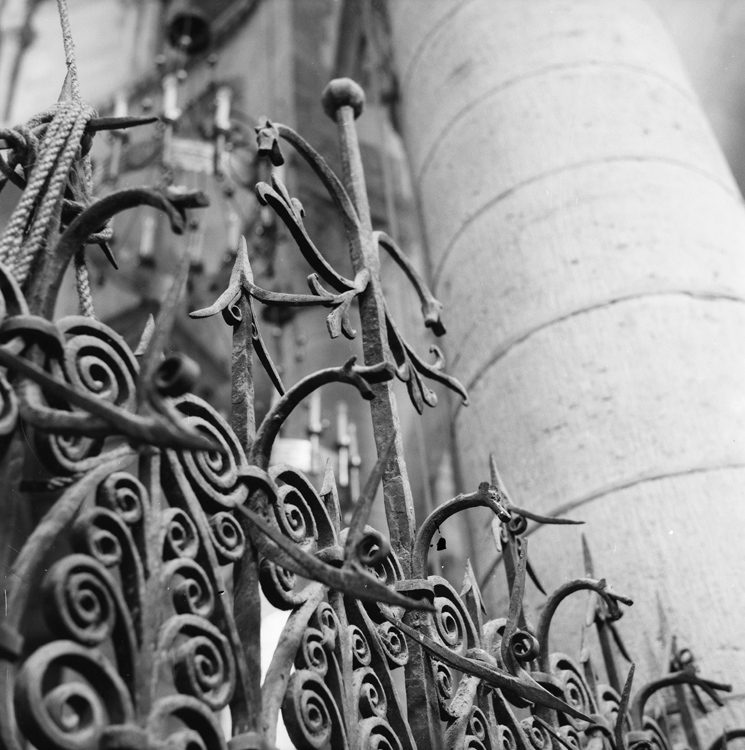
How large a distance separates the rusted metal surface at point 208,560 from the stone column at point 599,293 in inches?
19.5

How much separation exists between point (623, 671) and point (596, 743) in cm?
36

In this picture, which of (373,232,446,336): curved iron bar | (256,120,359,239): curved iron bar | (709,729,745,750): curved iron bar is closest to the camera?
(256,120,359,239): curved iron bar

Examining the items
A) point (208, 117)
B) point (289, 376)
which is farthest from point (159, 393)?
point (208, 117)

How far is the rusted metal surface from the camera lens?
76 centimetres

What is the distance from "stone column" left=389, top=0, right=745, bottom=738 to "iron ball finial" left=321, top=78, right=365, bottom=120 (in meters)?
0.73

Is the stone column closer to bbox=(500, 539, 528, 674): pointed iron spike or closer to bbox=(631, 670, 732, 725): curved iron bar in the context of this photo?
bbox=(631, 670, 732, 725): curved iron bar

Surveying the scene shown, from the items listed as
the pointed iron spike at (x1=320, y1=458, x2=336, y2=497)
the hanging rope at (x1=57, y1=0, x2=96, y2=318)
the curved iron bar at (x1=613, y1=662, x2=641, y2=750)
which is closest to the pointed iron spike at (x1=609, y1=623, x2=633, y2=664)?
the curved iron bar at (x1=613, y1=662, x2=641, y2=750)

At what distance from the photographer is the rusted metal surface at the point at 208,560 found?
2.50ft

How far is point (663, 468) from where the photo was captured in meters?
1.83

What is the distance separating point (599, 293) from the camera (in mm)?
2062

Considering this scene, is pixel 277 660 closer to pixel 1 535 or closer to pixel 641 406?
pixel 1 535

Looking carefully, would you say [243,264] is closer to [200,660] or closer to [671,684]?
[200,660]

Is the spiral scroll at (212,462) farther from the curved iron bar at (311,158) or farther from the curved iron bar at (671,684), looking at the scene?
the curved iron bar at (671,684)

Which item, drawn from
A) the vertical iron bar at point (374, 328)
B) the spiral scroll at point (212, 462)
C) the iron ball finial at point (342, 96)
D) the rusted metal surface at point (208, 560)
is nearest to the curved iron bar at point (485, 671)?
the rusted metal surface at point (208, 560)
